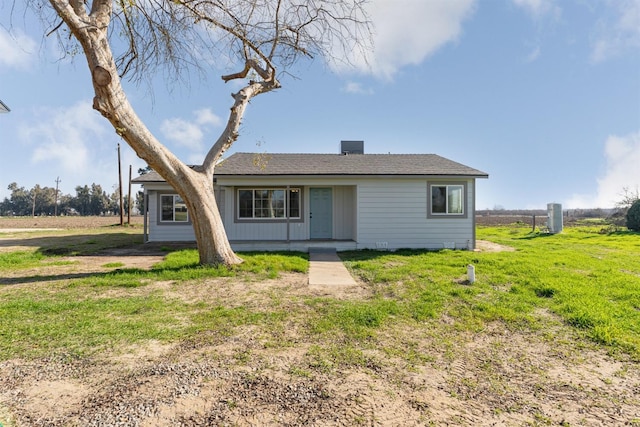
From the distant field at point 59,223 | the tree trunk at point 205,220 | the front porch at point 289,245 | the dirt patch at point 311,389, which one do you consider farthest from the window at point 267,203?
the distant field at point 59,223

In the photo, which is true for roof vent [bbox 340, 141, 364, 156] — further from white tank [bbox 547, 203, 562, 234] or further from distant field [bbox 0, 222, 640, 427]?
white tank [bbox 547, 203, 562, 234]

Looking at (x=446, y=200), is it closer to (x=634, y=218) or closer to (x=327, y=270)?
(x=327, y=270)

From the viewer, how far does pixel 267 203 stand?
12266mm

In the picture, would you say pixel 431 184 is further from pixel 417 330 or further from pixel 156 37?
pixel 156 37

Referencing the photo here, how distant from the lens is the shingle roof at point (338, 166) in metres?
11.1

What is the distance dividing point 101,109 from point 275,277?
4810 mm

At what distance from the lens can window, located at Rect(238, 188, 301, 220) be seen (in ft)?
39.9

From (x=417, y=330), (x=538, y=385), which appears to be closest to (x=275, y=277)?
(x=417, y=330)

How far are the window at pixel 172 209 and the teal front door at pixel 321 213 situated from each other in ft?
17.6

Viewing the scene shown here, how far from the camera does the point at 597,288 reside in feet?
18.9

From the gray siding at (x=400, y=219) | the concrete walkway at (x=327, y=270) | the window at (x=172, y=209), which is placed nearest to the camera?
the concrete walkway at (x=327, y=270)

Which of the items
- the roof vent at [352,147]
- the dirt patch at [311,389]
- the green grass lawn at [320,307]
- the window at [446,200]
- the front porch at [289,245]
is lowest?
the dirt patch at [311,389]

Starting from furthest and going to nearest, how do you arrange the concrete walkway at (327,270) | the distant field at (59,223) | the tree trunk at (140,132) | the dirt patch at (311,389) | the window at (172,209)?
1. the distant field at (59,223)
2. the window at (172,209)
3. the concrete walkway at (327,270)
4. the tree trunk at (140,132)
5. the dirt patch at (311,389)

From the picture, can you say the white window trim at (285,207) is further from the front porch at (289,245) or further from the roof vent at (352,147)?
the roof vent at (352,147)
